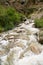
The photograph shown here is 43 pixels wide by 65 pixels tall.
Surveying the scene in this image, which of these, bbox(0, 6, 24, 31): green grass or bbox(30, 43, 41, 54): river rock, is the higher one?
bbox(0, 6, 24, 31): green grass

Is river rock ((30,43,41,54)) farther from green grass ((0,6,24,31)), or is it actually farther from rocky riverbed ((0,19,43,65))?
green grass ((0,6,24,31))

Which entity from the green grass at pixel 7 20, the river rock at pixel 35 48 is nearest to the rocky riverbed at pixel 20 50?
the river rock at pixel 35 48

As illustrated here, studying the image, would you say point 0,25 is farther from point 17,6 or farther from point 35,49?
point 17,6

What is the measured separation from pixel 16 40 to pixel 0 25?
12.5ft

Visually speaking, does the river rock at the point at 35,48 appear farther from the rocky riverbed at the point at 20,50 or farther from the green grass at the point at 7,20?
the green grass at the point at 7,20

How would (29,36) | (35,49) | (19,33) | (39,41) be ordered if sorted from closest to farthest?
1. (35,49)
2. (39,41)
3. (29,36)
4. (19,33)

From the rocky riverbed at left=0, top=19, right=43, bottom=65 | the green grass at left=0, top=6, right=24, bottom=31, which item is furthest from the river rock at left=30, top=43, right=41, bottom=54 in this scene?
the green grass at left=0, top=6, right=24, bottom=31

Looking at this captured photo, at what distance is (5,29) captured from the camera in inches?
566

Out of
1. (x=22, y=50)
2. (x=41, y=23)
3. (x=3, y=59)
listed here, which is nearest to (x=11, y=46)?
(x=22, y=50)

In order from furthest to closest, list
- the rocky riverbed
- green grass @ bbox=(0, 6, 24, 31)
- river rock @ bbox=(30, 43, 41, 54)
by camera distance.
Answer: green grass @ bbox=(0, 6, 24, 31) → river rock @ bbox=(30, 43, 41, 54) → the rocky riverbed

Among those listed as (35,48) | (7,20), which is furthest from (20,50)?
(7,20)

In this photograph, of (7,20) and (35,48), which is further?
(7,20)

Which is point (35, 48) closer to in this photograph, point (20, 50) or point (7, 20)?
point (20, 50)

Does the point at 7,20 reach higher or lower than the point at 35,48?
higher
